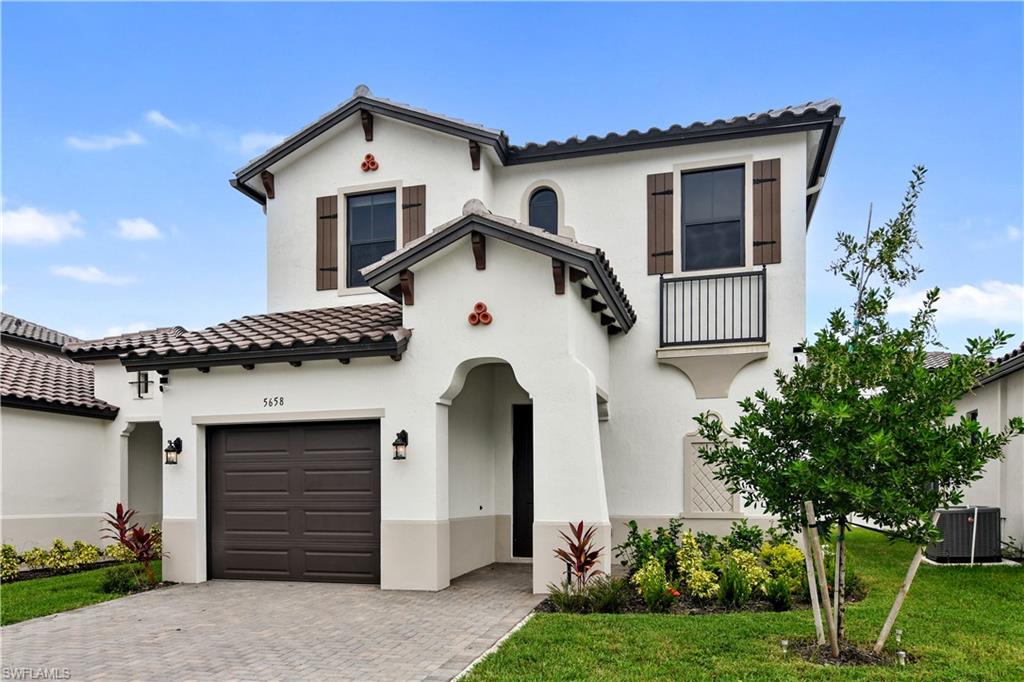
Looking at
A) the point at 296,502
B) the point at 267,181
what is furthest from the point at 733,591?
the point at 267,181

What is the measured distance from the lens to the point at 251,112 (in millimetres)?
18062

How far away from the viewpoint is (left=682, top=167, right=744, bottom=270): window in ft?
43.0

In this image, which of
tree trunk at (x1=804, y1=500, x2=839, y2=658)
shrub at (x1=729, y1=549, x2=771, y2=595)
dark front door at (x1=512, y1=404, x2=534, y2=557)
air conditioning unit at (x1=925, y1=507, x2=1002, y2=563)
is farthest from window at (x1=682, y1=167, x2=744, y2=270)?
tree trunk at (x1=804, y1=500, x2=839, y2=658)

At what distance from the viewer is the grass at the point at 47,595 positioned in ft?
32.6

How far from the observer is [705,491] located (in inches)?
505

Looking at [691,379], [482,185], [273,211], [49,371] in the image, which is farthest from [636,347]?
[49,371]

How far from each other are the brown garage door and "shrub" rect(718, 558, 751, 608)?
16.3 feet

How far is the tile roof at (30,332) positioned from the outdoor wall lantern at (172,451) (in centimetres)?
1364

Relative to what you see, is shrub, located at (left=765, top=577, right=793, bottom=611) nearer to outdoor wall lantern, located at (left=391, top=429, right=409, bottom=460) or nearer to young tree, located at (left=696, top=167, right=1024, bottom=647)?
young tree, located at (left=696, top=167, right=1024, bottom=647)

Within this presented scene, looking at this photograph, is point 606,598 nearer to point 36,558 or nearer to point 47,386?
point 36,558

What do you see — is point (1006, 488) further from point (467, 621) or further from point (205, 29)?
point (205, 29)

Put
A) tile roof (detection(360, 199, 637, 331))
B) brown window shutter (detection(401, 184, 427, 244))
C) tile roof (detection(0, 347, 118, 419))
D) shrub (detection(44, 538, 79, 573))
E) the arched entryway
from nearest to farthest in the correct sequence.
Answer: tile roof (detection(360, 199, 637, 331)), the arched entryway, shrub (detection(44, 538, 79, 573)), brown window shutter (detection(401, 184, 427, 244)), tile roof (detection(0, 347, 118, 419))

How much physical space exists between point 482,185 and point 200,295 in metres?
12.1

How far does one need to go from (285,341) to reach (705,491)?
24.0 ft
